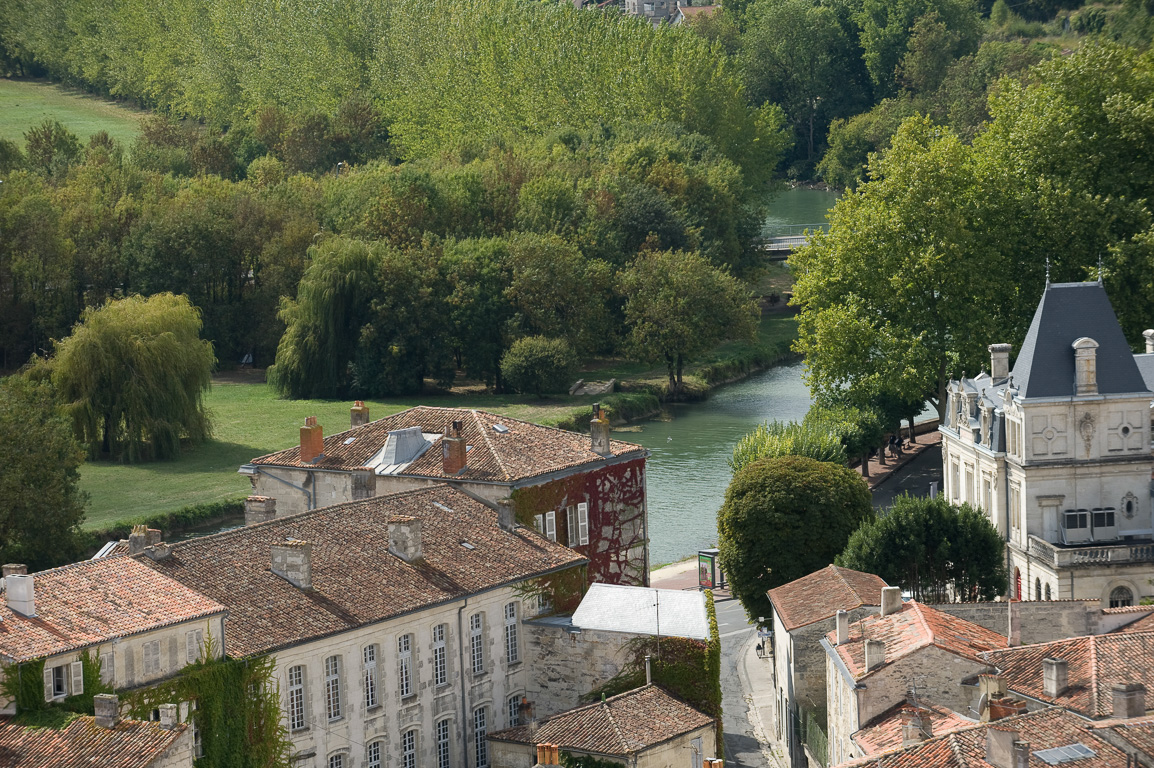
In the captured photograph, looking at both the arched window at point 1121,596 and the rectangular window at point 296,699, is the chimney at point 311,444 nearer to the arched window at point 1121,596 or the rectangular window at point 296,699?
the rectangular window at point 296,699

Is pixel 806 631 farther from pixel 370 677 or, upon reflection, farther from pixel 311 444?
pixel 311 444

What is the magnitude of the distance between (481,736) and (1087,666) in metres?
16.0

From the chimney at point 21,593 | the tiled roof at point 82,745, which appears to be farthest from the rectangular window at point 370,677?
the chimney at point 21,593

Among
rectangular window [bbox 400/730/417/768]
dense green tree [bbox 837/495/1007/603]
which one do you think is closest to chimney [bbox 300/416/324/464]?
rectangular window [bbox 400/730/417/768]

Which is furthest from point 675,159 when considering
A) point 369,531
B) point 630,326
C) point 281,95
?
point 369,531

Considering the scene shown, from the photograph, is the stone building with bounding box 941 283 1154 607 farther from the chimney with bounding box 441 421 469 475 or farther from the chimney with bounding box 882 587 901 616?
the chimney with bounding box 441 421 469 475

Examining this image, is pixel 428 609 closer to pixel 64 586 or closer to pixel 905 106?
pixel 64 586

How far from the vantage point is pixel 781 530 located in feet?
188

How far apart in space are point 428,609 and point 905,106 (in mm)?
126775

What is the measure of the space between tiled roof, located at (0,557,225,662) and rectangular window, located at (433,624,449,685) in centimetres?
674

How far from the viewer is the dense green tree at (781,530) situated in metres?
57.2

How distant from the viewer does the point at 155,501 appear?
76750 mm

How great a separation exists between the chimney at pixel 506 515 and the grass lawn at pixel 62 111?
10849 centimetres

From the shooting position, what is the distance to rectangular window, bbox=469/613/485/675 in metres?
46.9
